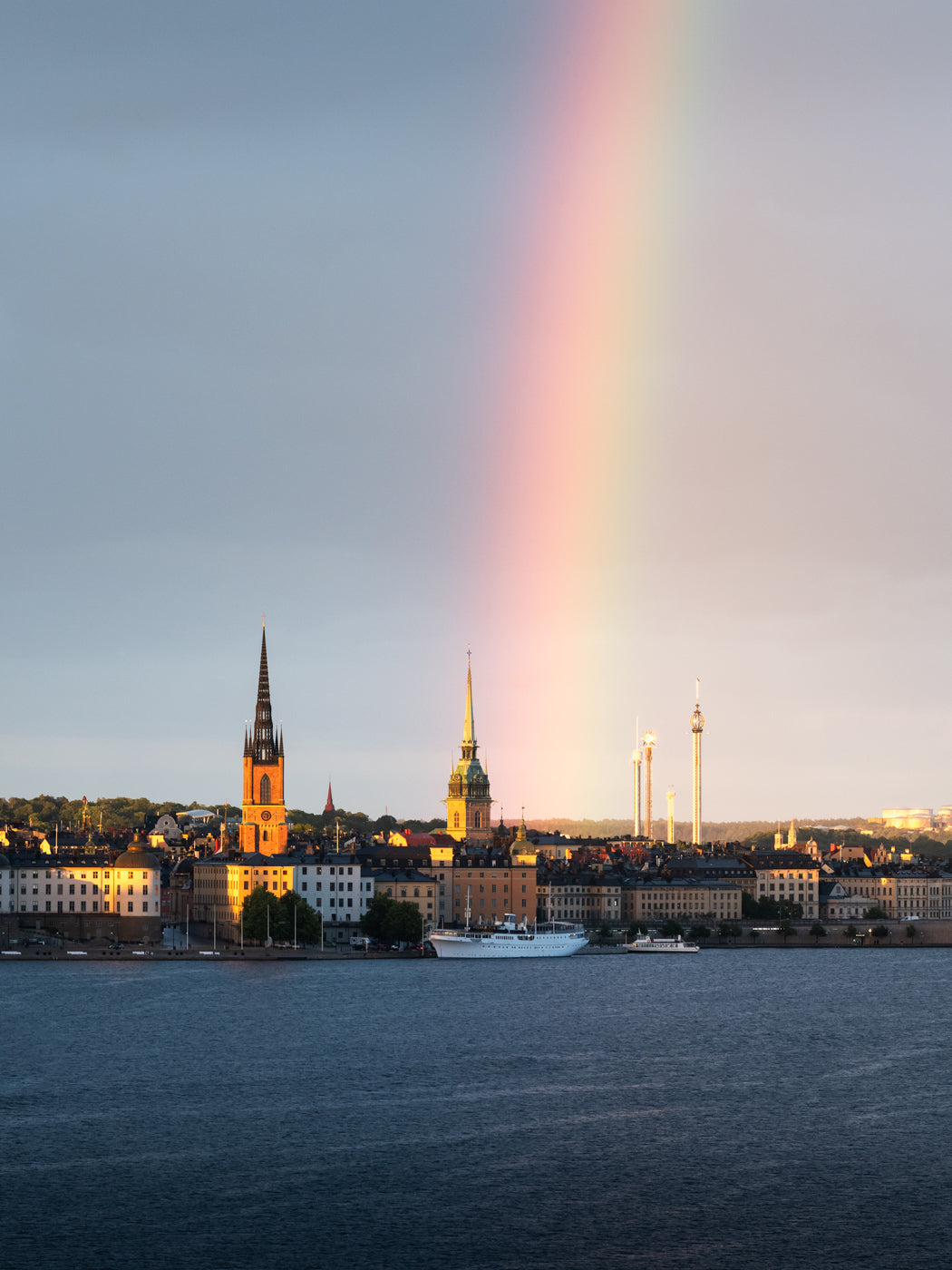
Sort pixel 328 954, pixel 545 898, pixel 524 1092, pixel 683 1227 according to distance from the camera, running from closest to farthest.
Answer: pixel 683 1227 < pixel 524 1092 < pixel 328 954 < pixel 545 898

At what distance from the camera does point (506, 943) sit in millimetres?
141625

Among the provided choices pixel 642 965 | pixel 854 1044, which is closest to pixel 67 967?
pixel 642 965

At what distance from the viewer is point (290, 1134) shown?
60938mm

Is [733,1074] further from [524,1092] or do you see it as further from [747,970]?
[747,970]

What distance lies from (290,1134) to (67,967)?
209 feet

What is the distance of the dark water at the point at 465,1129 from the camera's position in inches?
1882

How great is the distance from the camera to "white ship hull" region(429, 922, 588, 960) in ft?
458

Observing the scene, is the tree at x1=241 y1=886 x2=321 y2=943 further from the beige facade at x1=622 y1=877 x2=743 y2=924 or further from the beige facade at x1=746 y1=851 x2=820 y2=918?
the beige facade at x1=746 y1=851 x2=820 y2=918

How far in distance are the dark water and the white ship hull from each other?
105 ft

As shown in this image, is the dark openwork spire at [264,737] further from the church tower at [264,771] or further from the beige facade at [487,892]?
the beige facade at [487,892]

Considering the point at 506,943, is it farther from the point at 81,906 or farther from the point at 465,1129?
the point at 465,1129

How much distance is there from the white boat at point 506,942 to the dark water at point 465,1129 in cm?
3207

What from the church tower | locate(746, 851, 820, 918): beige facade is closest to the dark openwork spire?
the church tower

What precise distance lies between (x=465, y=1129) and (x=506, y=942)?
79.6m
